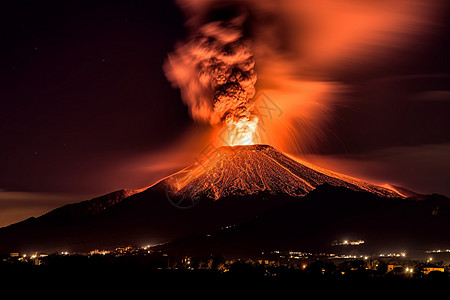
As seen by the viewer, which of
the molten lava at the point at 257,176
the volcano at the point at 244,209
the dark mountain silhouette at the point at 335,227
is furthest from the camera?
the molten lava at the point at 257,176

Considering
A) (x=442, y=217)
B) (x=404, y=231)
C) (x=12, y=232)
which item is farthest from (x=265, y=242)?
(x=12, y=232)

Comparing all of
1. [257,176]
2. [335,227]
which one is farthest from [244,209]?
[335,227]

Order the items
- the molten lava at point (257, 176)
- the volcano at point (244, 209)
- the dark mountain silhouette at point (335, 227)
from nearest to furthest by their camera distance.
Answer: the dark mountain silhouette at point (335, 227) < the volcano at point (244, 209) < the molten lava at point (257, 176)

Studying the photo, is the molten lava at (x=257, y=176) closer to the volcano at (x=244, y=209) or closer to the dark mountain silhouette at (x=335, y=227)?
the volcano at (x=244, y=209)

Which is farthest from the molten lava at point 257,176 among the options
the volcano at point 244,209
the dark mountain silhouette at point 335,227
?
the dark mountain silhouette at point 335,227

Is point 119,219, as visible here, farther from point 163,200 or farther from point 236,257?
point 236,257

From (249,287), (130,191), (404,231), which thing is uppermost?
(130,191)
